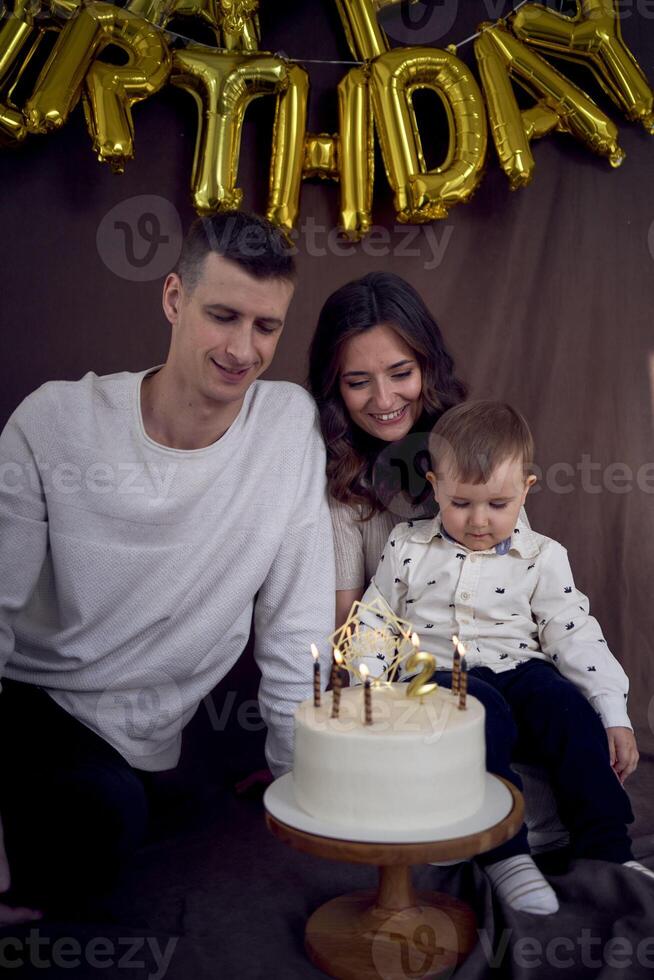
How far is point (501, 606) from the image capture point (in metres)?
1.81

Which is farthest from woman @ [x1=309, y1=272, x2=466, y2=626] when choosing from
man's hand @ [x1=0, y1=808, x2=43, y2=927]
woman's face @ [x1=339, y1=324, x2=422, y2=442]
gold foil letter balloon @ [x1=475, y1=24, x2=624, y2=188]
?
man's hand @ [x1=0, y1=808, x2=43, y2=927]

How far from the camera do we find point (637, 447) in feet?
8.73

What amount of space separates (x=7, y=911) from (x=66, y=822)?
158 millimetres

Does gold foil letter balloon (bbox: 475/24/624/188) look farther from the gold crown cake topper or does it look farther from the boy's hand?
the boy's hand

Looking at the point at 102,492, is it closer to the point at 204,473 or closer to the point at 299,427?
the point at 204,473

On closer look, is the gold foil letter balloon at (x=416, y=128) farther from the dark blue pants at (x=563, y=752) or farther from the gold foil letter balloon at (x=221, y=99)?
the dark blue pants at (x=563, y=752)

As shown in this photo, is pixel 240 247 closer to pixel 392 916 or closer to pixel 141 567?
pixel 141 567

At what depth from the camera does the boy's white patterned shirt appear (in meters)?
1.80

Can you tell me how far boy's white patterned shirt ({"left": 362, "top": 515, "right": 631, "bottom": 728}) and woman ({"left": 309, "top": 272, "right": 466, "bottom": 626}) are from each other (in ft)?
0.57

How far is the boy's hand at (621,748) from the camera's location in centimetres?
167

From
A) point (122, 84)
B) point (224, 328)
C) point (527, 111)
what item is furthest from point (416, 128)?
point (224, 328)

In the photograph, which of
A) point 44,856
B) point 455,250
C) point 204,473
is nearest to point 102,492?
point 204,473

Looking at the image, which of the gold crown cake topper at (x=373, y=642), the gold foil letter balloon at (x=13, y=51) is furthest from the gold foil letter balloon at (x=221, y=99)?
the gold crown cake topper at (x=373, y=642)

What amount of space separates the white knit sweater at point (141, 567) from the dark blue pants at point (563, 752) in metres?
0.35
